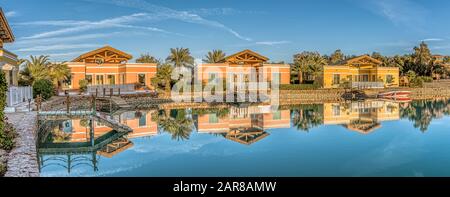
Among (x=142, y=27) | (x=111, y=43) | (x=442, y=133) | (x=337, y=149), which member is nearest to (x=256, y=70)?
(x=142, y=27)

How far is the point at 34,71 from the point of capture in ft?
86.9

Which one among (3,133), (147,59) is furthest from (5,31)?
(147,59)

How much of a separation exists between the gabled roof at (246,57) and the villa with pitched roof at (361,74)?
735 cm

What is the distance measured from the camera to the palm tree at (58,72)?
2775cm

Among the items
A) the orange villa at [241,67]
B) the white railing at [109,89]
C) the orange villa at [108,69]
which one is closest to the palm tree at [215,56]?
the orange villa at [241,67]

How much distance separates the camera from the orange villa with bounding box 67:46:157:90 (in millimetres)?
30359

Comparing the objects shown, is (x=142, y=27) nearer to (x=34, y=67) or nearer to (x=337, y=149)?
(x=34, y=67)

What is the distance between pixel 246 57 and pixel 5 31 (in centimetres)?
2024

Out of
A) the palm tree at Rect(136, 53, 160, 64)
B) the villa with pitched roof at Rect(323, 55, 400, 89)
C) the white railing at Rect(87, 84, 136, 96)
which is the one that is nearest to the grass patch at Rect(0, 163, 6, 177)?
the white railing at Rect(87, 84, 136, 96)

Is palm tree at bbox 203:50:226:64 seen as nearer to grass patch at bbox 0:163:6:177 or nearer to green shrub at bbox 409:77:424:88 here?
green shrub at bbox 409:77:424:88

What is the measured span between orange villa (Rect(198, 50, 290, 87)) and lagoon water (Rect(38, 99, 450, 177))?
15006 mm

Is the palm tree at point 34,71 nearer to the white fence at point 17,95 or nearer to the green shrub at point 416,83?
the white fence at point 17,95

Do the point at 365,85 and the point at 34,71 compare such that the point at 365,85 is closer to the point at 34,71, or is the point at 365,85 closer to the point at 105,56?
the point at 105,56

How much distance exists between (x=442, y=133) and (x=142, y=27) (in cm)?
2530
